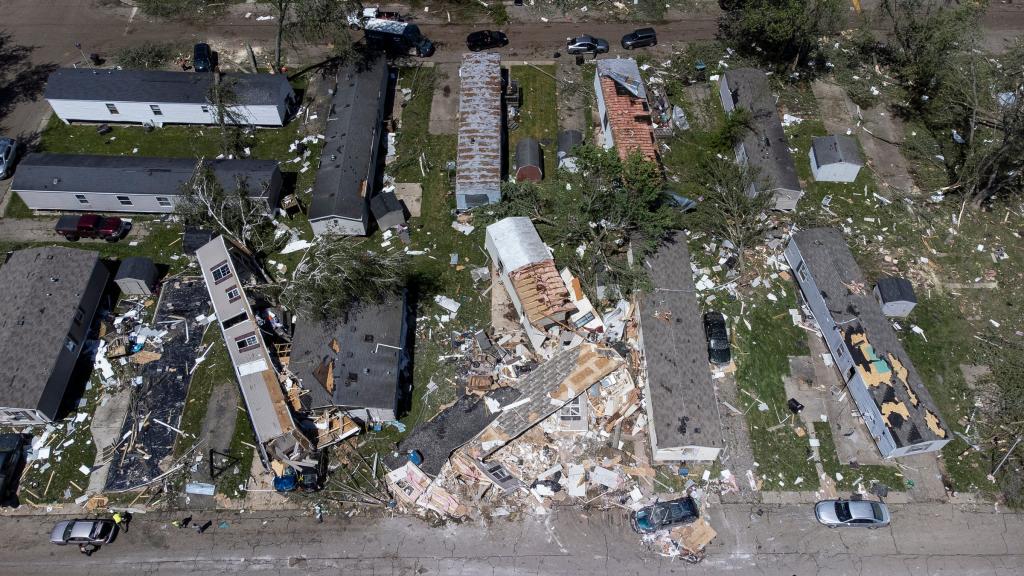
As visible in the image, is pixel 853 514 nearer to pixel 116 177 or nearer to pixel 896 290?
pixel 896 290

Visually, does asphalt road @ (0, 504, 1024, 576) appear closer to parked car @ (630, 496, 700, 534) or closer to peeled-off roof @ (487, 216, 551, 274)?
parked car @ (630, 496, 700, 534)

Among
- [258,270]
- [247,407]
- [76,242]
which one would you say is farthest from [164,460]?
[76,242]

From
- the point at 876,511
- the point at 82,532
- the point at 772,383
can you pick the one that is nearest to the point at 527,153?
the point at 772,383

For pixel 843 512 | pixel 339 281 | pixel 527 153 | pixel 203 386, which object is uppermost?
pixel 527 153

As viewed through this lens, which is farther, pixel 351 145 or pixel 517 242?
pixel 351 145

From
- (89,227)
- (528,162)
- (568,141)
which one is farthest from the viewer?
(568,141)

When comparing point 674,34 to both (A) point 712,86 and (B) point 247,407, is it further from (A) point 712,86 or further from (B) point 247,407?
(B) point 247,407
